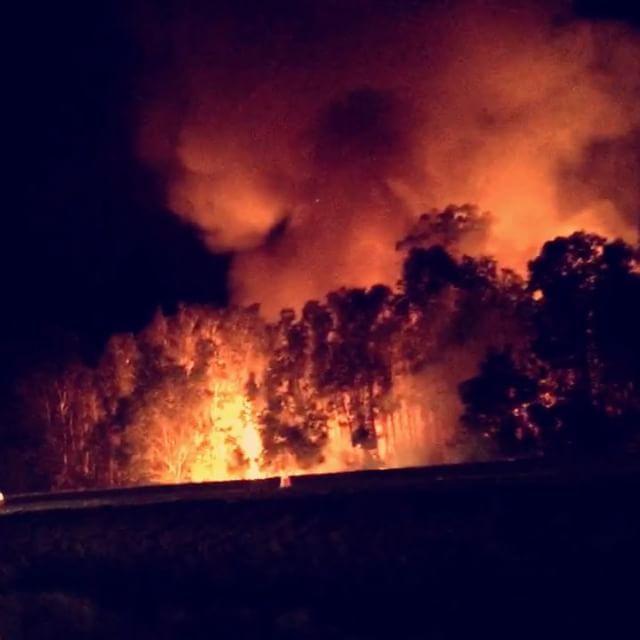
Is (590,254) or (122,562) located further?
(590,254)

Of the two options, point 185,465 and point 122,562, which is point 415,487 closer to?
point 122,562

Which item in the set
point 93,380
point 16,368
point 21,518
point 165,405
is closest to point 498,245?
point 165,405

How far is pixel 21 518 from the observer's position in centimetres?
934

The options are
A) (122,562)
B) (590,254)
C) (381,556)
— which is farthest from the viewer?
(590,254)

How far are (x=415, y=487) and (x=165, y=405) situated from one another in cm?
1201

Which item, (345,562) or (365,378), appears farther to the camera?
(365,378)

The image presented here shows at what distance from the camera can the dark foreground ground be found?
6754 mm

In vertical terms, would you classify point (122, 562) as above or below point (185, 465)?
below

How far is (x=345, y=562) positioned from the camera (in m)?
7.58

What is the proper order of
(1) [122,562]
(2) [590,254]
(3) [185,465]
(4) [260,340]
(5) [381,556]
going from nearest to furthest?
(5) [381,556], (1) [122,562], (2) [590,254], (3) [185,465], (4) [260,340]

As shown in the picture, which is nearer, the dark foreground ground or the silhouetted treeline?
the dark foreground ground

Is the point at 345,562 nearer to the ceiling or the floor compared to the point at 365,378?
nearer to the floor

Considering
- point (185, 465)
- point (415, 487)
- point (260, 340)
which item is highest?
point (260, 340)

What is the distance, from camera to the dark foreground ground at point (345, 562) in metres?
6.75
